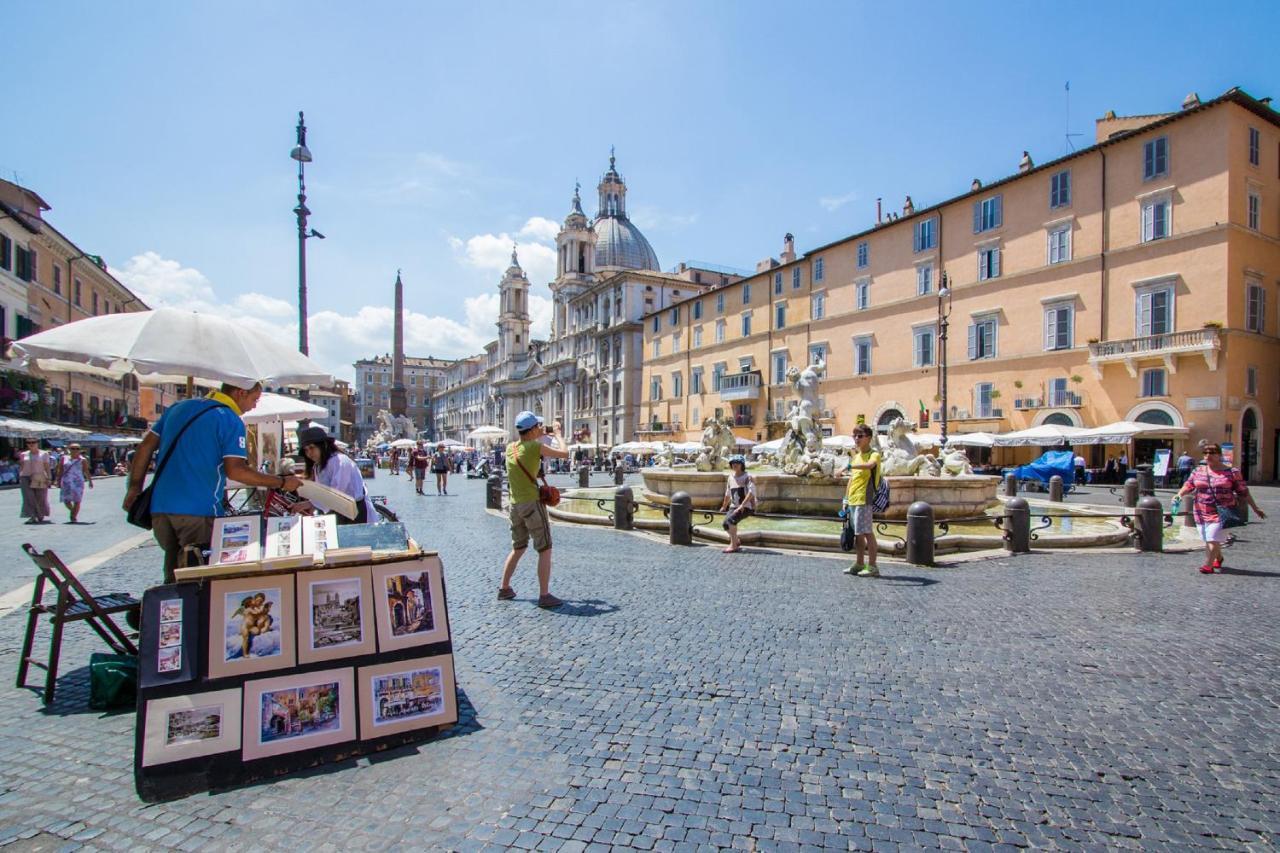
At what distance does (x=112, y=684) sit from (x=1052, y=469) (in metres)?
23.9

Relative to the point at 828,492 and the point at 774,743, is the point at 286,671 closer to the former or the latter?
the point at 774,743

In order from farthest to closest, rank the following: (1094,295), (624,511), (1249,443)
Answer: (1094,295) < (1249,443) < (624,511)

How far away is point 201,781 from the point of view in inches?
117

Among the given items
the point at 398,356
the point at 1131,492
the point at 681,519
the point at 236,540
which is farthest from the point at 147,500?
the point at 398,356

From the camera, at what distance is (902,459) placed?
40.4 feet

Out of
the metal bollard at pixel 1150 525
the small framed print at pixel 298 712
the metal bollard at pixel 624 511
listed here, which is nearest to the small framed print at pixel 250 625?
the small framed print at pixel 298 712

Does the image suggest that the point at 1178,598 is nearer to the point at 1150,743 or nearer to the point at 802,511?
the point at 1150,743

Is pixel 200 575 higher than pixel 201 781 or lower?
higher

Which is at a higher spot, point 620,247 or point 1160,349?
point 620,247

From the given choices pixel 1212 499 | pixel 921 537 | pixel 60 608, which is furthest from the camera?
pixel 921 537

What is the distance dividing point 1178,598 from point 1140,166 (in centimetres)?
2535

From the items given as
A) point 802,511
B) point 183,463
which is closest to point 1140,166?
point 802,511

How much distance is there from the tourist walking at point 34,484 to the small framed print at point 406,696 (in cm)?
1339

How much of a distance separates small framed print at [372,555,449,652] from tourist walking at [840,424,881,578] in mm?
5387
